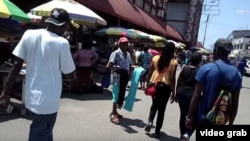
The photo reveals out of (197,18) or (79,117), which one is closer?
(79,117)

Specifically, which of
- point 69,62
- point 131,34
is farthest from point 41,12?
point 131,34

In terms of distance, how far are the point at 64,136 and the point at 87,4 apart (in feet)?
31.1

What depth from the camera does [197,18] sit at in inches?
2776

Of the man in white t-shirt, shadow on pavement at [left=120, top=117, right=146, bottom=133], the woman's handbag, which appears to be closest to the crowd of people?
the man in white t-shirt

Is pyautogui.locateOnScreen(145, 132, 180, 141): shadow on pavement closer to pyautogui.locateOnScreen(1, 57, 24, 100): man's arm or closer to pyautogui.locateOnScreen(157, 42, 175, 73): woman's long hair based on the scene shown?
pyautogui.locateOnScreen(157, 42, 175, 73): woman's long hair

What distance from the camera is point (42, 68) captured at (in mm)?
3717

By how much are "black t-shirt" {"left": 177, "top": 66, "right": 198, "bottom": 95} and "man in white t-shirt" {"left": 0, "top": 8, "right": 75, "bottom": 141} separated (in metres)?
2.89

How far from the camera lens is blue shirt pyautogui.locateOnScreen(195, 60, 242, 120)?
4.09 metres

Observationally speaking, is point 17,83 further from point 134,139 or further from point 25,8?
point 25,8

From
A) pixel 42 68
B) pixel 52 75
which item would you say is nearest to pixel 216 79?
pixel 52 75

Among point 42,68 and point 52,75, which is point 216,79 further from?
point 42,68

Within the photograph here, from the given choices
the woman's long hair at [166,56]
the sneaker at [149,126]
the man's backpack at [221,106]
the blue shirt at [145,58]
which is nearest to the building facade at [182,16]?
the blue shirt at [145,58]

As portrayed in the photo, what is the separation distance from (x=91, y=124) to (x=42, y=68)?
3.70m

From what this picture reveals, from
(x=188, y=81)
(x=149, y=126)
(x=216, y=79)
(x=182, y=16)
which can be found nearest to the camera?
(x=216, y=79)
